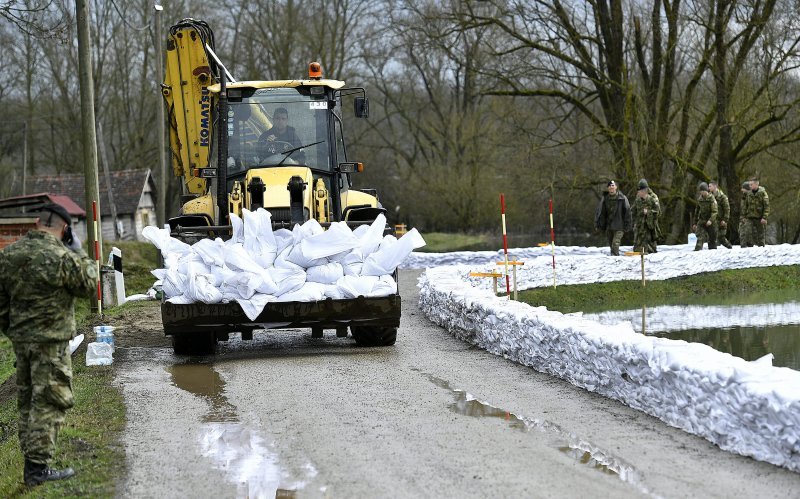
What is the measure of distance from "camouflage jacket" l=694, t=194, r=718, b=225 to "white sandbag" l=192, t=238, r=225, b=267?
1688 cm

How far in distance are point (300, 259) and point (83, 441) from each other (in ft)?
14.9

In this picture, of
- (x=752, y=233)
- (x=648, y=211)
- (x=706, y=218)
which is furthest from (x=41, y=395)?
(x=752, y=233)

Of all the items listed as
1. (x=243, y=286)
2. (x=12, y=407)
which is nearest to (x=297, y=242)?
(x=243, y=286)

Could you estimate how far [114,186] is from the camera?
60.1 m

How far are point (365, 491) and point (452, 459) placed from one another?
2.92 ft

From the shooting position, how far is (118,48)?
200 feet

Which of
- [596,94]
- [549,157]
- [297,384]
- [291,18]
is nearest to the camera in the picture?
[297,384]

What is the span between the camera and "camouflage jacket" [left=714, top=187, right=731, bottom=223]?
2755 cm

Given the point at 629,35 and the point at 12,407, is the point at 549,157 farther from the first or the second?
the point at 12,407

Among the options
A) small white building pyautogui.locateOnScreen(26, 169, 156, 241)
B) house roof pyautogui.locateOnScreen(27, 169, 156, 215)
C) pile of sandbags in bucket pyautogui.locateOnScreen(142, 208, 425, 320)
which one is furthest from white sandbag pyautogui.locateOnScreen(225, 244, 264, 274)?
house roof pyautogui.locateOnScreen(27, 169, 156, 215)

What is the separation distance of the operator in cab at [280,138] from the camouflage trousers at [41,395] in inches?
272

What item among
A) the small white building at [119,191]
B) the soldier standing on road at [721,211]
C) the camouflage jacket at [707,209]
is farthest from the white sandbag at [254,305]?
the small white building at [119,191]

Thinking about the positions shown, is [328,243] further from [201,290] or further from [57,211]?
[57,211]

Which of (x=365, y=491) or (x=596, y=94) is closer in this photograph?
(x=365, y=491)
